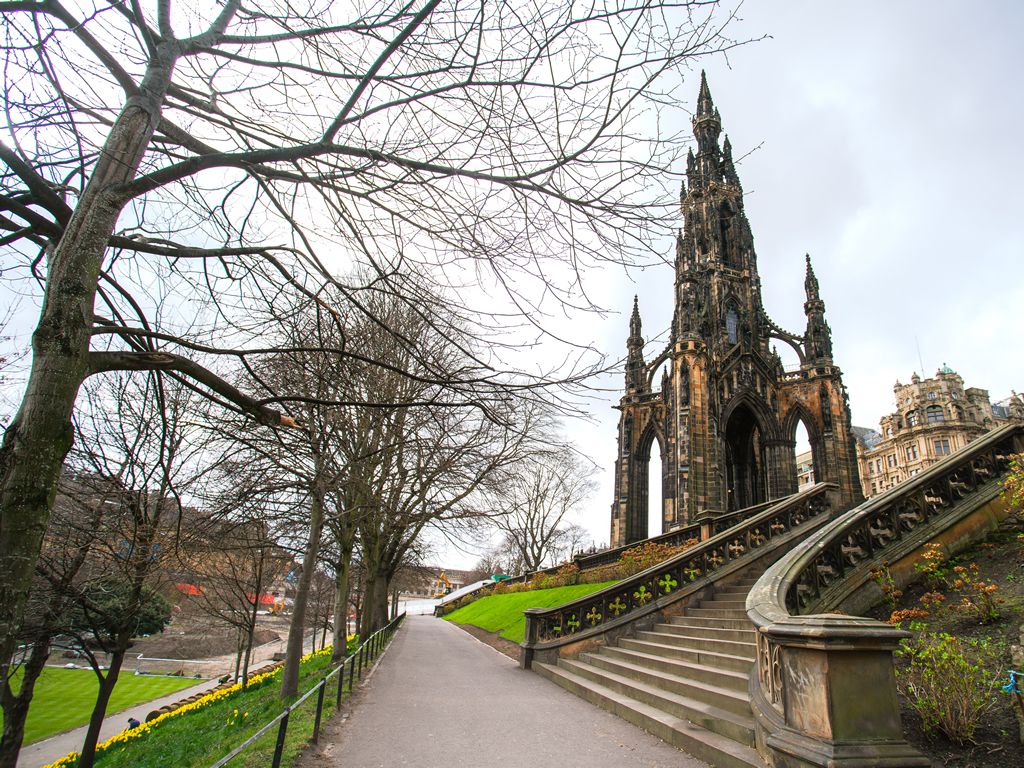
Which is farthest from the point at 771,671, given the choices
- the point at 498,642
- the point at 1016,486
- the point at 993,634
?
the point at 498,642

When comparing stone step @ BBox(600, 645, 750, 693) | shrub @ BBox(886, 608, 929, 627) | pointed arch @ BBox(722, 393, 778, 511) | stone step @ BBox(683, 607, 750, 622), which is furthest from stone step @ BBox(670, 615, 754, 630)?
pointed arch @ BBox(722, 393, 778, 511)

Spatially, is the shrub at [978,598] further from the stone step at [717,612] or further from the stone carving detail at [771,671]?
the stone step at [717,612]

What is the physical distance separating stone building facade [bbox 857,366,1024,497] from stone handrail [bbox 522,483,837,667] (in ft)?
175

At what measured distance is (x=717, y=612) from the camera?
9.84 metres

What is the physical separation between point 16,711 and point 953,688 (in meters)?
12.4

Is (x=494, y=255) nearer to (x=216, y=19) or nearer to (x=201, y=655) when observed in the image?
(x=216, y=19)

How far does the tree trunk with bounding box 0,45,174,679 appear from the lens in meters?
2.19

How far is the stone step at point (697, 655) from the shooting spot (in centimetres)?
685

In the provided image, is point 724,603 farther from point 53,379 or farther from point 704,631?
point 53,379

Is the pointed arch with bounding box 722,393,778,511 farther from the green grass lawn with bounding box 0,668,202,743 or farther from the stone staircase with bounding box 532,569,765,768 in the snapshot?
the green grass lawn with bounding box 0,668,202,743

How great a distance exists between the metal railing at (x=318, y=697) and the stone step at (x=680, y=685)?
4344 millimetres

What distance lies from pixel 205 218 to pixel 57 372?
2012mm

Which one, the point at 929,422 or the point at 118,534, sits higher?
the point at 929,422

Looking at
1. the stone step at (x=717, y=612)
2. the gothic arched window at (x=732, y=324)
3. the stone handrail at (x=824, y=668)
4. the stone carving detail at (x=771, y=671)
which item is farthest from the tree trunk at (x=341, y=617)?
the gothic arched window at (x=732, y=324)
